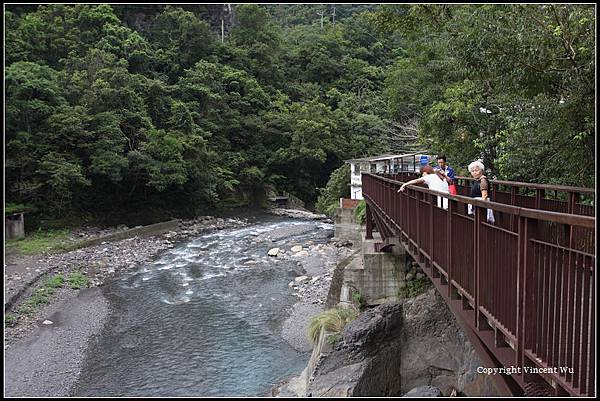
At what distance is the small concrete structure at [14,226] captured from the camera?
29.2m

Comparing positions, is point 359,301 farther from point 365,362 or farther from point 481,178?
point 481,178

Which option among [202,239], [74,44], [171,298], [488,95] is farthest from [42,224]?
[488,95]

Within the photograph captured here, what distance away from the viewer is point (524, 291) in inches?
139

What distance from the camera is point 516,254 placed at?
3.76 m

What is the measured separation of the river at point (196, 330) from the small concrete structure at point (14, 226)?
9092mm

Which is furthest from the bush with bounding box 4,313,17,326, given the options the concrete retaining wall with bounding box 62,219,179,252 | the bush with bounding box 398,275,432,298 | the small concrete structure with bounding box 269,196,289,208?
the small concrete structure with bounding box 269,196,289,208

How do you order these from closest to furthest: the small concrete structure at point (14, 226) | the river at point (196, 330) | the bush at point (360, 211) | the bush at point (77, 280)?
the river at point (196, 330), the bush at point (77, 280), the bush at point (360, 211), the small concrete structure at point (14, 226)

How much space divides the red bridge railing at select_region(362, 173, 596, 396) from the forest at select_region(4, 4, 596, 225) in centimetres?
405

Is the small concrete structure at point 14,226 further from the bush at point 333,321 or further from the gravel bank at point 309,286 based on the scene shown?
the bush at point 333,321

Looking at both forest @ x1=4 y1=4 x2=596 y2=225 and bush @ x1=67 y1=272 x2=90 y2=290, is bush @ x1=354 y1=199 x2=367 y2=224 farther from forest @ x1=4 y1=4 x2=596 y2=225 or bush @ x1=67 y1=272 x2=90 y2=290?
bush @ x1=67 y1=272 x2=90 y2=290

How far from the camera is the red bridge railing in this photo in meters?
3.01

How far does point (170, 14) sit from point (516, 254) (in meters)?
60.0

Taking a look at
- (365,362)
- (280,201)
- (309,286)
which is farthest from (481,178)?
(280,201)

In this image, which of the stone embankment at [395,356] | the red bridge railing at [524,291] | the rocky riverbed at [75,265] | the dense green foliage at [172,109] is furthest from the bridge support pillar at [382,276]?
the dense green foliage at [172,109]
